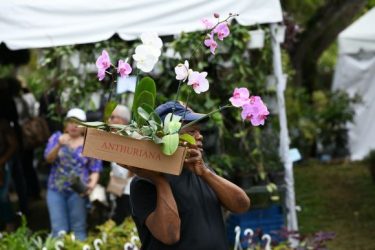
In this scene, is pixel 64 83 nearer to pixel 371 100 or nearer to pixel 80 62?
pixel 80 62

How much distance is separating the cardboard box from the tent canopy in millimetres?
2439

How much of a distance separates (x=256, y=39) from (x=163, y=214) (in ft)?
12.2

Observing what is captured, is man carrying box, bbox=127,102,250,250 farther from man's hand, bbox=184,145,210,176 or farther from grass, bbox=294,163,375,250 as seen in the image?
grass, bbox=294,163,375,250

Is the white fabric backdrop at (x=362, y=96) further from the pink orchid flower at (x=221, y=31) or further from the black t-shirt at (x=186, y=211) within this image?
the black t-shirt at (x=186, y=211)

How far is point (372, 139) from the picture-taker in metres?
13.6

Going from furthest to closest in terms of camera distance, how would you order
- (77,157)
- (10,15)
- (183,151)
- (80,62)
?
(80,62)
(77,157)
(10,15)
(183,151)

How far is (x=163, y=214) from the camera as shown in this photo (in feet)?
10.3

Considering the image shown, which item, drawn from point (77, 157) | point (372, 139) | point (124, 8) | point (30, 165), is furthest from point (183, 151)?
point (372, 139)

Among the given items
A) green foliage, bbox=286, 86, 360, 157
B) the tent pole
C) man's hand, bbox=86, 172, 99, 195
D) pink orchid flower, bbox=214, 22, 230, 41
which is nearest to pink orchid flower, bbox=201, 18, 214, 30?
pink orchid flower, bbox=214, 22, 230, 41

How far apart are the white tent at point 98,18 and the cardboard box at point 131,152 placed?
244 centimetres

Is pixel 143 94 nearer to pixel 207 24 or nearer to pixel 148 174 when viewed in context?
pixel 148 174

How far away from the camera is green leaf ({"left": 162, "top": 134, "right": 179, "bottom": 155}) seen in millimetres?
3037

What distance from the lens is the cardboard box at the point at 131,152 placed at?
307cm

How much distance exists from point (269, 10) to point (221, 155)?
1507mm
